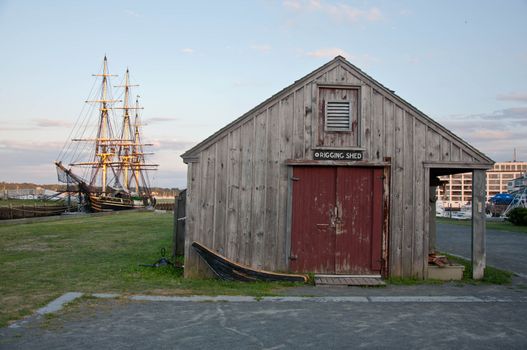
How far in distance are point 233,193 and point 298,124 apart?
2.34 metres

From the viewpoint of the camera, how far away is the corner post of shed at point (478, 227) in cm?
1288

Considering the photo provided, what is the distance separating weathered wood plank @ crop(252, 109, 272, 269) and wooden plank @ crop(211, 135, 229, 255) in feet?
2.33

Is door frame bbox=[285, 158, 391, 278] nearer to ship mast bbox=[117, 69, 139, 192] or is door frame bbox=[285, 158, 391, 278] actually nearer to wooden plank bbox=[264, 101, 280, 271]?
wooden plank bbox=[264, 101, 280, 271]

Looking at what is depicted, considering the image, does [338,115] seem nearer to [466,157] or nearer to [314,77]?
[314,77]

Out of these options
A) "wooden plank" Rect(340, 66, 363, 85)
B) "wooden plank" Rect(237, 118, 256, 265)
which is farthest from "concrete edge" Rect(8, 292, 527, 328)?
"wooden plank" Rect(340, 66, 363, 85)

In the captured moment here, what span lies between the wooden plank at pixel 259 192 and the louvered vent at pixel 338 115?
157 cm

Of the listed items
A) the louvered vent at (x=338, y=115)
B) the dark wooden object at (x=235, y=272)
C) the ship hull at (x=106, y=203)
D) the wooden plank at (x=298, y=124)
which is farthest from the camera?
the ship hull at (x=106, y=203)

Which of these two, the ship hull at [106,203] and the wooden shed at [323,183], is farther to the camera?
the ship hull at [106,203]

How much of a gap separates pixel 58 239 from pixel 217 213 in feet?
42.3

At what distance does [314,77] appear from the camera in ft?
42.5

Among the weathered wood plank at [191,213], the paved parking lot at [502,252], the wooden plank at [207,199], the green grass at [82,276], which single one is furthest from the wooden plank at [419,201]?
the weathered wood plank at [191,213]

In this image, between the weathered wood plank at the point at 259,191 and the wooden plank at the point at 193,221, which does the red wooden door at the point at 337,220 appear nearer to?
the weathered wood plank at the point at 259,191

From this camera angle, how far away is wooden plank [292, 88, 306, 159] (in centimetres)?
1284

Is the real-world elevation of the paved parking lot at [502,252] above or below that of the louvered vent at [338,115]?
below
